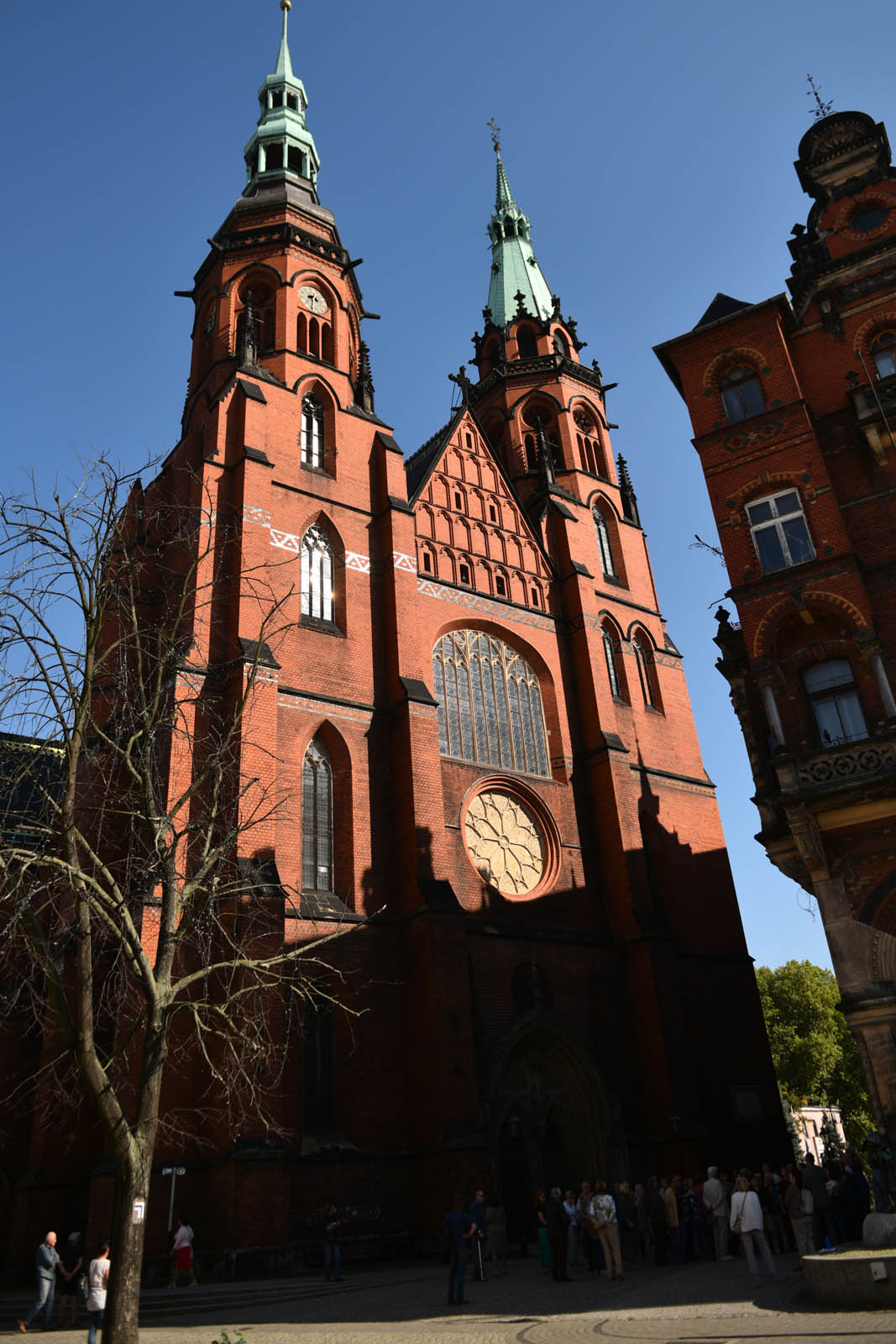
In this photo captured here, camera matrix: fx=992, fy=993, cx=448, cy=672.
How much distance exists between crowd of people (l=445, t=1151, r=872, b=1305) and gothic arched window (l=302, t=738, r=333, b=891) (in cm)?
649

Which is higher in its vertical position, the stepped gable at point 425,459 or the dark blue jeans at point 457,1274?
the stepped gable at point 425,459

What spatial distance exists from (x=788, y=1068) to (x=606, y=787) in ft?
97.6

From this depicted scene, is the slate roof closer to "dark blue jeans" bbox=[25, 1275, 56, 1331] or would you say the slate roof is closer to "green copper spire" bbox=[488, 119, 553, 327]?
"green copper spire" bbox=[488, 119, 553, 327]

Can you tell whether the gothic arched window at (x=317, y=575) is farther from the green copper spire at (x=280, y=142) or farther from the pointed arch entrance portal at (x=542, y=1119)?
the green copper spire at (x=280, y=142)

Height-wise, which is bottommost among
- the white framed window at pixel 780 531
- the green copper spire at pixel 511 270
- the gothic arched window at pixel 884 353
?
the white framed window at pixel 780 531

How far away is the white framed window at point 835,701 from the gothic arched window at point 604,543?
13.2 meters

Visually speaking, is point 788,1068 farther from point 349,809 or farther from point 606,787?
point 349,809

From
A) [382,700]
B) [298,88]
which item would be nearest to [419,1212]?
[382,700]

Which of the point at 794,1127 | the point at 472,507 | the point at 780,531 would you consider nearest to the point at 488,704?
the point at 472,507

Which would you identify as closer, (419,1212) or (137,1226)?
(137,1226)

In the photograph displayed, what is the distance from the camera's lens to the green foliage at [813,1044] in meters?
46.5

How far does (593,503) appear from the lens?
3189cm

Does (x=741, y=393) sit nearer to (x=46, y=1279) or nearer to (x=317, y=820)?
(x=317, y=820)

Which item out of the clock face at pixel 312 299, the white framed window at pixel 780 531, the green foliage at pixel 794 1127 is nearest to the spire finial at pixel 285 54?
the clock face at pixel 312 299
